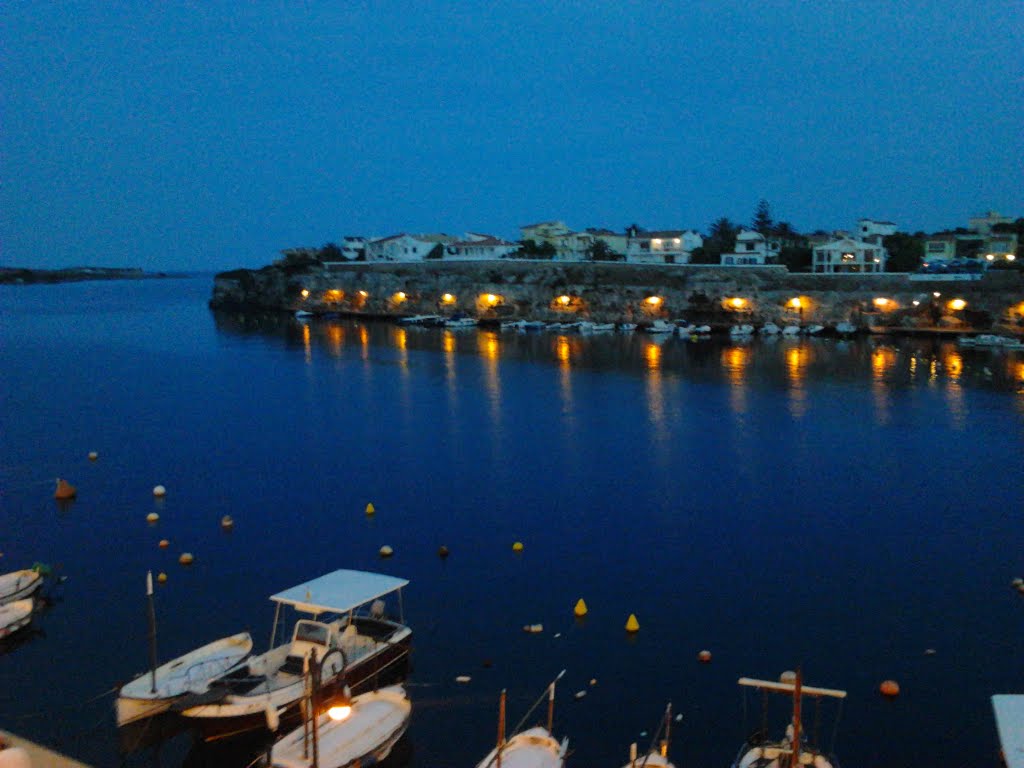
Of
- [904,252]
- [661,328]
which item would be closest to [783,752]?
[661,328]

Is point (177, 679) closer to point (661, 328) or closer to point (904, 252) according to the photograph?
point (661, 328)

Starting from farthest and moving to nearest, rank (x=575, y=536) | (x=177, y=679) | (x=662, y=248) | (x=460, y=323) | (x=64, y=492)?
(x=662, y=248) < (x=460, y=323) < (x=64, y=492) < (x=575, y=536) < (x=177, y=679)

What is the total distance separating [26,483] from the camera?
99.1 feet

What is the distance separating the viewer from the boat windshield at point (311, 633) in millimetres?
14836

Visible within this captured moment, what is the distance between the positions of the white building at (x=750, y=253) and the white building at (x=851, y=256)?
671 centimetres

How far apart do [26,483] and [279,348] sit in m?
44.8

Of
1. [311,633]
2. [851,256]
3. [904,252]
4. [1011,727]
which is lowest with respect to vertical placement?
[1011,727]

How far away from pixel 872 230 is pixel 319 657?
109 m

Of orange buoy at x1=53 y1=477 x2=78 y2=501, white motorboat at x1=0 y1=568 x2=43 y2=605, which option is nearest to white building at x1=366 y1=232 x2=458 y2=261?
orange buoy at x1=53 y1=477 x2=78 y2=501

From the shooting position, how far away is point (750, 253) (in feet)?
316

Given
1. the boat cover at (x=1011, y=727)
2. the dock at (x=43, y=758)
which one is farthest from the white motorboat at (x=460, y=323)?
the dock at (x=43, y=758)

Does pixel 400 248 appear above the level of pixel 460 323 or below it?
above

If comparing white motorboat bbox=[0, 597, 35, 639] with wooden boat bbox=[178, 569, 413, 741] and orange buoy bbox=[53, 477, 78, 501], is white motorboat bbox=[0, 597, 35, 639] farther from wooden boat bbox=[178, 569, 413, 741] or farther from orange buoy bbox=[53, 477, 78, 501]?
orange buoy bbox=[53, 477, 78, 501]

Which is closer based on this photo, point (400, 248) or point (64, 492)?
point (64, 492)
